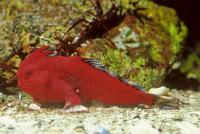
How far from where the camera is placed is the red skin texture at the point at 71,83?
3.51 metres

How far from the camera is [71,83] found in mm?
3572

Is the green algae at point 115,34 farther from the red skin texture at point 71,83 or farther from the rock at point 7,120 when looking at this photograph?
the rock at point 7,120

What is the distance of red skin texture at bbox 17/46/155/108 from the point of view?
351cm

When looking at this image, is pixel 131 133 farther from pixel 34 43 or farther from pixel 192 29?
pixel 192 29

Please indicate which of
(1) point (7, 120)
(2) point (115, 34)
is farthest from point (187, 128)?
(2) point (115, 34)

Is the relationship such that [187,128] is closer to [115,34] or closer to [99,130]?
[99,130]

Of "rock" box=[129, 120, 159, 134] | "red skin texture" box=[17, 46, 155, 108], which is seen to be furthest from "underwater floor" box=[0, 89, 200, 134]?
"red skin texture" box=[17, 46, 155, 108]

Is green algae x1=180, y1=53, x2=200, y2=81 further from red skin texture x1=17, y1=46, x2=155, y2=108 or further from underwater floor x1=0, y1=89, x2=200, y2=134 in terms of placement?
red skin texture x1=17, y1=46, x2=155, y2=108

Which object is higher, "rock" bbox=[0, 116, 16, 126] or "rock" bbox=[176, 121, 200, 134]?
"rock" bbox=[0, 116, 16, 126]

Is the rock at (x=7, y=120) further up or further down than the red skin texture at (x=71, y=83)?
further down

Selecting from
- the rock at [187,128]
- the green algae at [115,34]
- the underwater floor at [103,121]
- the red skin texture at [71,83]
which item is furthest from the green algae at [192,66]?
the rock at [187,128]

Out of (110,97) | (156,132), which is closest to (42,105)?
(110,97)

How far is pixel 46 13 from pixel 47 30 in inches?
14.7

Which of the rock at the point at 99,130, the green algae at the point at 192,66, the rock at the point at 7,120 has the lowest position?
the rock at the point at 99,130
